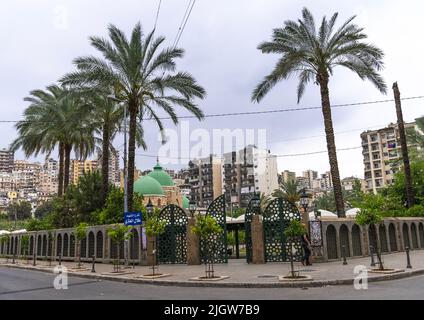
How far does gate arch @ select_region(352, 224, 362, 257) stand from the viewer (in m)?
22.0

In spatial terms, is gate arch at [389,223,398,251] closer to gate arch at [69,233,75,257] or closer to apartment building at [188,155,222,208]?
gate arch at [69,233,75,257]

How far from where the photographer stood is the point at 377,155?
4136 inches

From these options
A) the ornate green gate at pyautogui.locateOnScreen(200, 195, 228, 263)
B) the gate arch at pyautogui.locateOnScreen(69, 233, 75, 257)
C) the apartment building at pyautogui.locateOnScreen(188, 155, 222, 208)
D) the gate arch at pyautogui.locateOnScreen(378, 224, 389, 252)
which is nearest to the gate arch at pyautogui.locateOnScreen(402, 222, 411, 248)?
the gate arch at pyautogui.locateOnScreen(378, 224, 389, 252)

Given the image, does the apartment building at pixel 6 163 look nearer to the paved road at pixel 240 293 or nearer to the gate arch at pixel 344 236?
the gate arch at pixel 344 236

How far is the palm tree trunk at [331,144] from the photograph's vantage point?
75.5 feet

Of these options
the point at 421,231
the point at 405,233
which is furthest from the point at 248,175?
the point at 405,233

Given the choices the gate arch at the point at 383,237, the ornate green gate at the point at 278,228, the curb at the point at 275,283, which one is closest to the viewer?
the curb at the point at 275,283

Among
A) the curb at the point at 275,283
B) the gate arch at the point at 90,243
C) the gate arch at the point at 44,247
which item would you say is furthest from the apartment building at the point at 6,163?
the curb at the point at 275,283

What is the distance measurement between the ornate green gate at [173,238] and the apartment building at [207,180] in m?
98.1

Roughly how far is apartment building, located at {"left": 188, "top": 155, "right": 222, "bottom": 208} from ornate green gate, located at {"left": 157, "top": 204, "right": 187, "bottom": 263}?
98.1 metres

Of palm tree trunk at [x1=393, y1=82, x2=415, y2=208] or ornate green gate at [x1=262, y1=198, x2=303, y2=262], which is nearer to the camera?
ornate green gate at [x1=262, y1=198, x2=303, y2=262]

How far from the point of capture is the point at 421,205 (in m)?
32.4

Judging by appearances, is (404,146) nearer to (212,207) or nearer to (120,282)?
(212,207)
